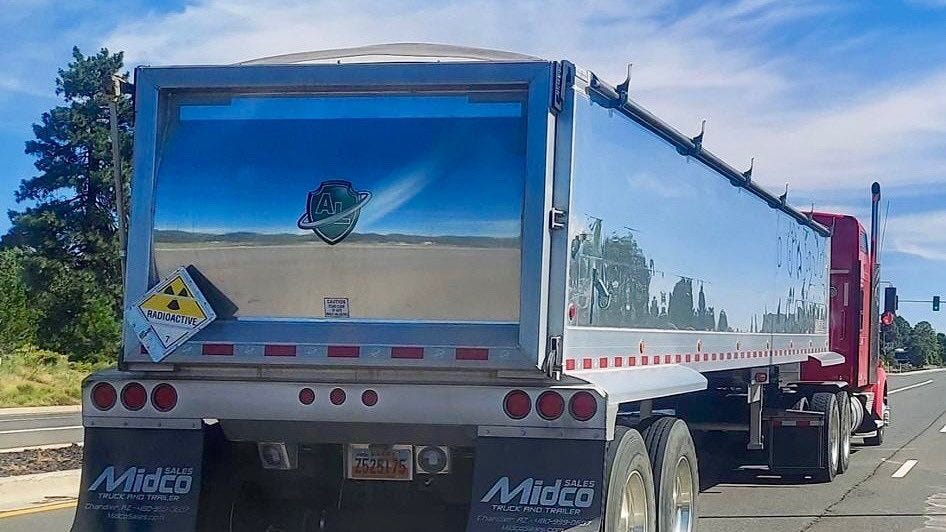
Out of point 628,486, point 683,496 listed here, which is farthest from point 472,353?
point 683,496

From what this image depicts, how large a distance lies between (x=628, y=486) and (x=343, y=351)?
1831 mm

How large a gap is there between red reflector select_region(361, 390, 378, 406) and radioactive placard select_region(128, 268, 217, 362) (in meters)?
0.97

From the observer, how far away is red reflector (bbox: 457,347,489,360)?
19.8ft

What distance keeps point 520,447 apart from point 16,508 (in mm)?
6360

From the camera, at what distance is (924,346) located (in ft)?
500

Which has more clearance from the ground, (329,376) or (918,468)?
(329,376)

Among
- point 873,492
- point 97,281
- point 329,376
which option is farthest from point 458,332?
point 97,281

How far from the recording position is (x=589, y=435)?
592 cm

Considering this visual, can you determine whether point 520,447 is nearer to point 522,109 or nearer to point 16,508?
point 522,109

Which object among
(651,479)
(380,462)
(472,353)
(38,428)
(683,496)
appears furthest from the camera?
(38,428)

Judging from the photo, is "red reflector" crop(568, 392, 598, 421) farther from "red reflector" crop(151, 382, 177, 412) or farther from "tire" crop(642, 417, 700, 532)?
"red reflector" crop(151, 382, 177, 412)

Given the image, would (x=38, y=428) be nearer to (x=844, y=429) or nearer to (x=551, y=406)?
(x=844, y=429)

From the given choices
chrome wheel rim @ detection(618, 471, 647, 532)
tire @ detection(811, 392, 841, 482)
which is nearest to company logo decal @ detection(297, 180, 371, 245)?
chrome wheel rim @ detection(618, 471, 647, 532)

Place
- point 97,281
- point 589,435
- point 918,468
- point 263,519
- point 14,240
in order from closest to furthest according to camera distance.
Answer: point 589,435
point 263,519
point 918,468
point 97,281
point 14,240
